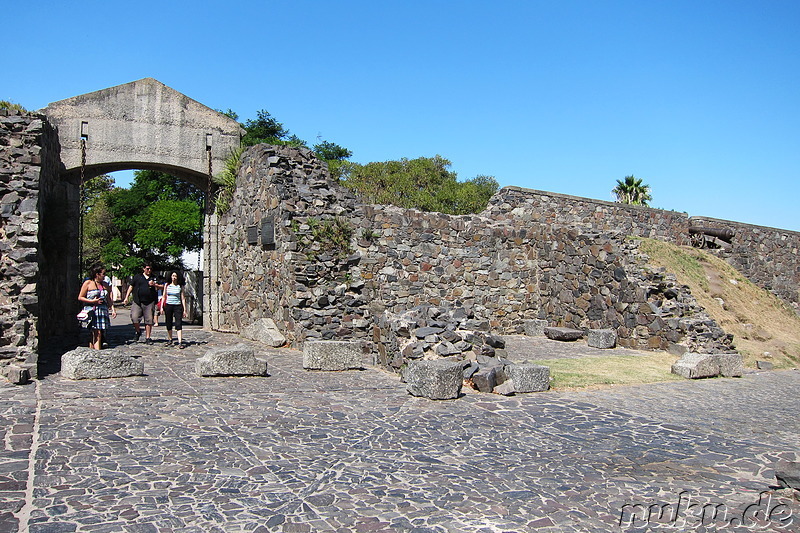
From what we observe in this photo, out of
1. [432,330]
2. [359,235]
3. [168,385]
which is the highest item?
[359,235]

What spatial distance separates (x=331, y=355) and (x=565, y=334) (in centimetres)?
793

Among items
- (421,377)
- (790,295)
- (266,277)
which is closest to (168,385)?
(421,377)

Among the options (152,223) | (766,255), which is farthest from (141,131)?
(766,255)

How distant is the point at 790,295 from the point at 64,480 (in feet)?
101

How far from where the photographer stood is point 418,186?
40094 millimetres

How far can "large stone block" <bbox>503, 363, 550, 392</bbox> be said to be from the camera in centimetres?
922

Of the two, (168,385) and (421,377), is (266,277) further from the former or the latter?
(421,377)

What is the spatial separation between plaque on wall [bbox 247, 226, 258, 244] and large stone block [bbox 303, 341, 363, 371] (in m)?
5.07

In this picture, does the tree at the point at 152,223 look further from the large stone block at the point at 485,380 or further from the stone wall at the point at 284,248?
the large stone block at the point at 485,380

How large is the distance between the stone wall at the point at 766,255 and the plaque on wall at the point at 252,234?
18590mm

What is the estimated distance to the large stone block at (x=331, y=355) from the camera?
417 inches

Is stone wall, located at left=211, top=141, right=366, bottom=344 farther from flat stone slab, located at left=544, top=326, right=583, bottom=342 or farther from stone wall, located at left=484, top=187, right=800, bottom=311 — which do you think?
stone wall, located at left=484, top=187, right=800, bottom=311

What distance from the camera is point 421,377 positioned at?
8586mm

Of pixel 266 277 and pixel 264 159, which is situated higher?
pixel 264 159
